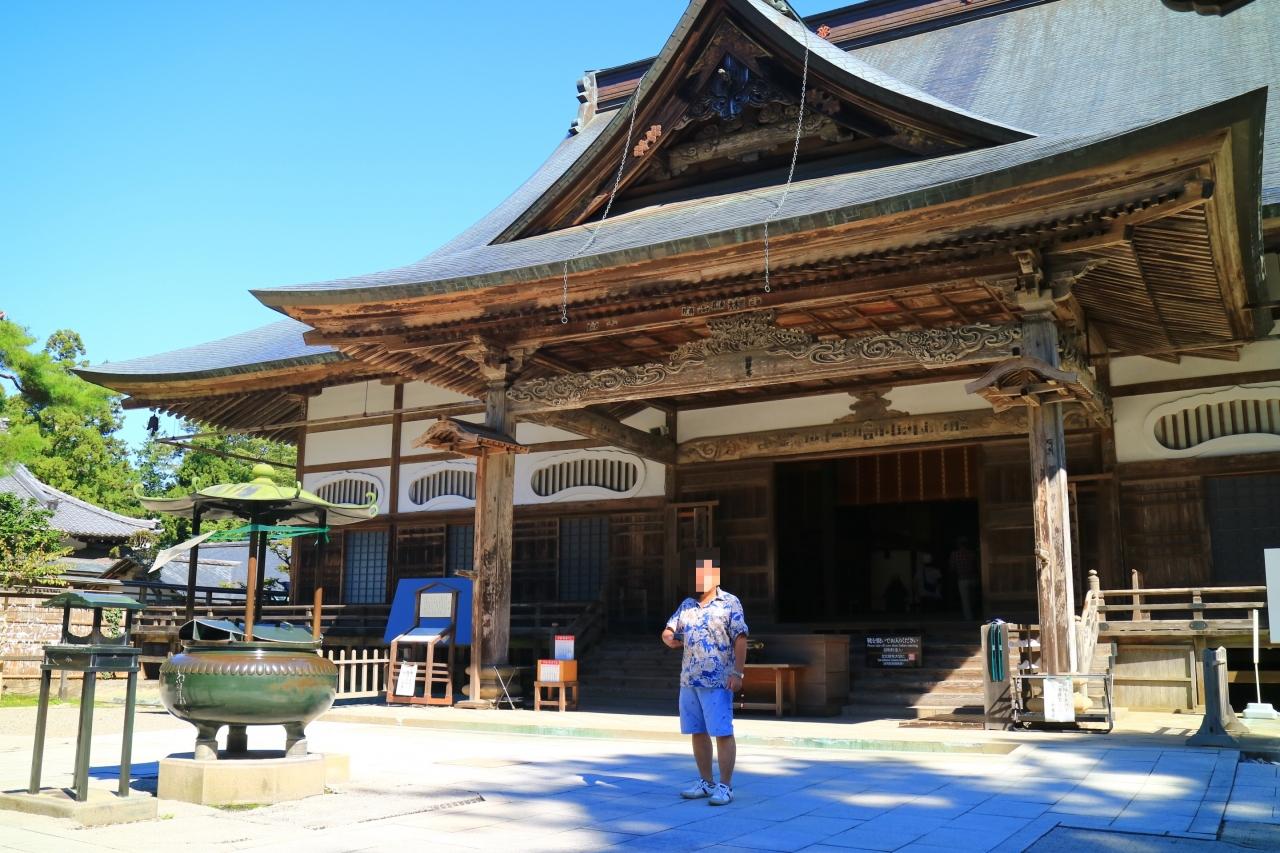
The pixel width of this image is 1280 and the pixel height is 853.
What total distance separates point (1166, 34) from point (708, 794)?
13213 mm

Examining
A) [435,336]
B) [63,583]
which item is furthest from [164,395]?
[435,336]

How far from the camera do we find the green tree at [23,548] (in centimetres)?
1744

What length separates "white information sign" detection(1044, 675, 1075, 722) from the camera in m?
8.95

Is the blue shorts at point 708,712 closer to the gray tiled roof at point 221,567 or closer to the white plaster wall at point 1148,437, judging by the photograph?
the white plaster wall at point 1148,437

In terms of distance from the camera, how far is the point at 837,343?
10.6 meters

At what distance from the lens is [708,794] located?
608 cm

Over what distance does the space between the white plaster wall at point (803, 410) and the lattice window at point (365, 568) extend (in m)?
5.61

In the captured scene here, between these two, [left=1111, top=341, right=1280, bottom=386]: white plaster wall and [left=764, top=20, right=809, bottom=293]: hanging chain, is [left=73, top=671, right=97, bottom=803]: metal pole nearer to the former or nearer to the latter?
[left=764, top=20, right=809, bottom=293]: hanging chain

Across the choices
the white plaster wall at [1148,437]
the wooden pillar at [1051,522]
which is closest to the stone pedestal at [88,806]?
the wooden pillar at [1051,522]

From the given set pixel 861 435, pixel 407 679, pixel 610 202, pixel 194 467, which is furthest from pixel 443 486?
pixel 194 467

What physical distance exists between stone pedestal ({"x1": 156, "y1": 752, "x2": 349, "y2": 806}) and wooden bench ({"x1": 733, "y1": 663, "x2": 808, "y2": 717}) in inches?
236

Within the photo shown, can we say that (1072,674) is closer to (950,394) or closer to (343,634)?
(950,394)

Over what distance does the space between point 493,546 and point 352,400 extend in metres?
6.77

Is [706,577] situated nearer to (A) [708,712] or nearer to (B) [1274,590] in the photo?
(A) [708,712]
